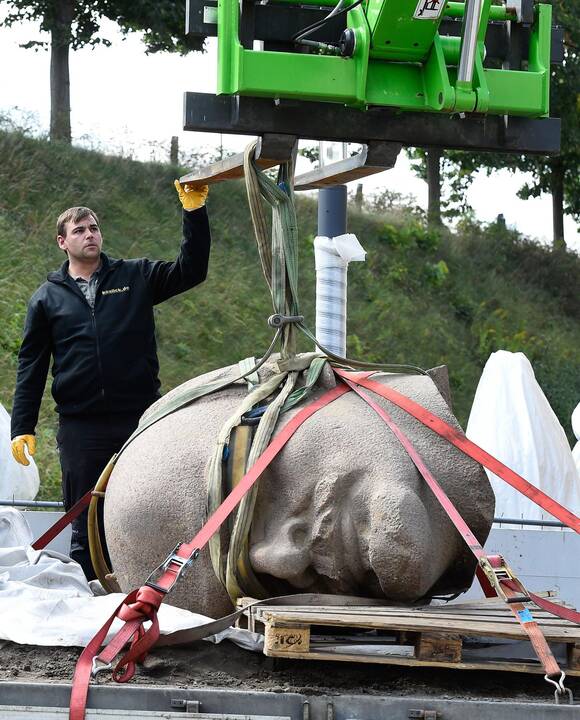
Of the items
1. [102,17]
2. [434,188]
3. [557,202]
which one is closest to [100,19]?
[102,17]

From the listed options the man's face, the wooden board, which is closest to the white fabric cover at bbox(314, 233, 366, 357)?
the man's face

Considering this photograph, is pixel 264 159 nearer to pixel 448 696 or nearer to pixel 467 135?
pixel 467 135

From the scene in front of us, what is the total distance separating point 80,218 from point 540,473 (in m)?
4.01

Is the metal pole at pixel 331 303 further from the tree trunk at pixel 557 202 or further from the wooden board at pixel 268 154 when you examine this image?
the tree trunk at pixel 557 202

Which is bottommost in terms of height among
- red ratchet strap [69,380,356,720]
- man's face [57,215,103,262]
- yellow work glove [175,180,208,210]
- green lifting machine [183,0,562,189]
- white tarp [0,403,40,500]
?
white tarp [0,403,40,500]

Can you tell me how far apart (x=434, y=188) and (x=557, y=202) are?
2.48 m

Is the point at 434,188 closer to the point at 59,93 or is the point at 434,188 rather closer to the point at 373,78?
the point at 59,93

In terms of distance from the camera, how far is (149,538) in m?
4.03

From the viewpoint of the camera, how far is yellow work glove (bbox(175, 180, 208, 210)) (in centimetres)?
529

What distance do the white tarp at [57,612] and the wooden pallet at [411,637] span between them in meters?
0.21

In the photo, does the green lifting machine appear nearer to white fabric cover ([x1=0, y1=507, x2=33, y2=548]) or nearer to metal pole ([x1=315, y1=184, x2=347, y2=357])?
white fabric cover ([x1=0, y1=507, x2=33, y2=548])

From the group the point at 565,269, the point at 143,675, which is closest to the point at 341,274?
the point at 143,675

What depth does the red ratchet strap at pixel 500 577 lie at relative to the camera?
10.8ft

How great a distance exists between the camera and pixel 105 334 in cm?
541
